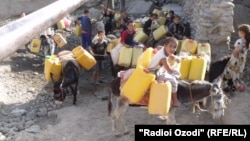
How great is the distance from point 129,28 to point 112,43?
866 millimetres

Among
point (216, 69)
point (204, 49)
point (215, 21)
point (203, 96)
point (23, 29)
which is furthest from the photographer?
point (215, 21)

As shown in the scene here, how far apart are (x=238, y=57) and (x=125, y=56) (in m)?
2.61

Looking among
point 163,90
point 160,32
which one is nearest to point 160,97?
point 163,90

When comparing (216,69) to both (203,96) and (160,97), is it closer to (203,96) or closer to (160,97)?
(203,96)

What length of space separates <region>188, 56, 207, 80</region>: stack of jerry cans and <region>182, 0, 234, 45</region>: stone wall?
85.8 inches

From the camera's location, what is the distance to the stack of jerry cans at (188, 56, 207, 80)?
7.04 meters

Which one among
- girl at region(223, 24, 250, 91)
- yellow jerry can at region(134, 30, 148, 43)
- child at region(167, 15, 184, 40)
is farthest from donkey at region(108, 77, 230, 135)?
yellow jerry can at region(134, 30, 148, 43)

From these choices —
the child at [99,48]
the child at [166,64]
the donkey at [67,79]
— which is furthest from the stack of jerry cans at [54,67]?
the child at [166,64]

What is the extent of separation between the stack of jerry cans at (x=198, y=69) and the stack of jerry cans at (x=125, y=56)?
1.91 metres

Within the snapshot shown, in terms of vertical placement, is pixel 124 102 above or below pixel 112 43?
below

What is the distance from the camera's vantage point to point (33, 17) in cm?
183

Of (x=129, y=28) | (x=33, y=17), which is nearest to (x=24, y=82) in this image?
(x=129, y=28)

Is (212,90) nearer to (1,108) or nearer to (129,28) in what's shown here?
(129,28)

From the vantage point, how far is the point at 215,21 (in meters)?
9.09
